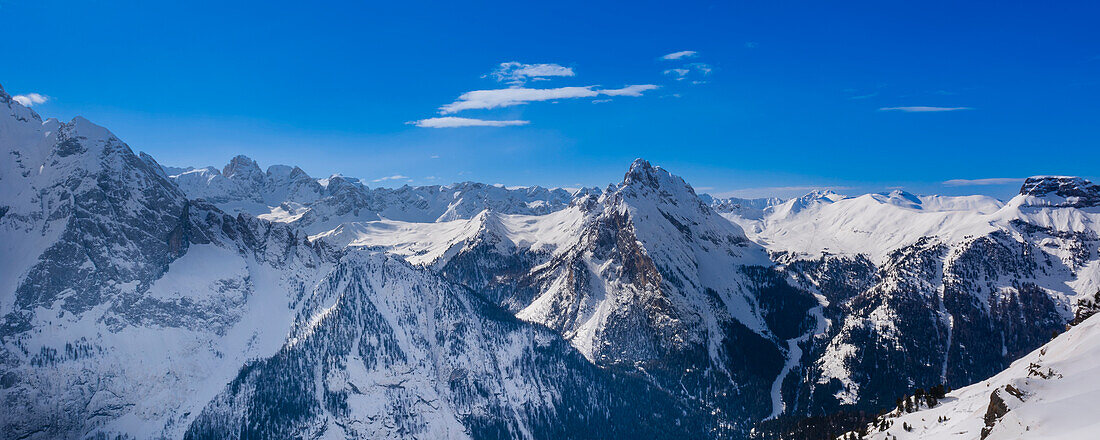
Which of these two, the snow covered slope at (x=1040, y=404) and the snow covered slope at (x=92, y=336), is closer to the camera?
Result: the snow covered slope at (x=1040, y=404)

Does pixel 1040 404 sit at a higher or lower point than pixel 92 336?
lower

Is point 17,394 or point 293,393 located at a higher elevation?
point 17,394

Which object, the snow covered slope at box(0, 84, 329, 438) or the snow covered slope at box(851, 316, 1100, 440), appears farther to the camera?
the snow covered slope at box(0, 84, 329, 438)

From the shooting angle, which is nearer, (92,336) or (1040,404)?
(1040,404)

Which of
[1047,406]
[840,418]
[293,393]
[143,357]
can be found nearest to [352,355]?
[293,393]

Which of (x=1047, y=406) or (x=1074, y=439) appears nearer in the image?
(x=1074, y=439)

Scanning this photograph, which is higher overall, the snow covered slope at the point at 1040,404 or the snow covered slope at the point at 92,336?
the snow covered slope at the point at 92,336

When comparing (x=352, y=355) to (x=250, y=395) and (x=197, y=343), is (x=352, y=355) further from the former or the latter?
(x=197, y=343)

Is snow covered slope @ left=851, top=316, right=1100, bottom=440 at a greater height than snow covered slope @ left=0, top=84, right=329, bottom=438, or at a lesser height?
lesser
